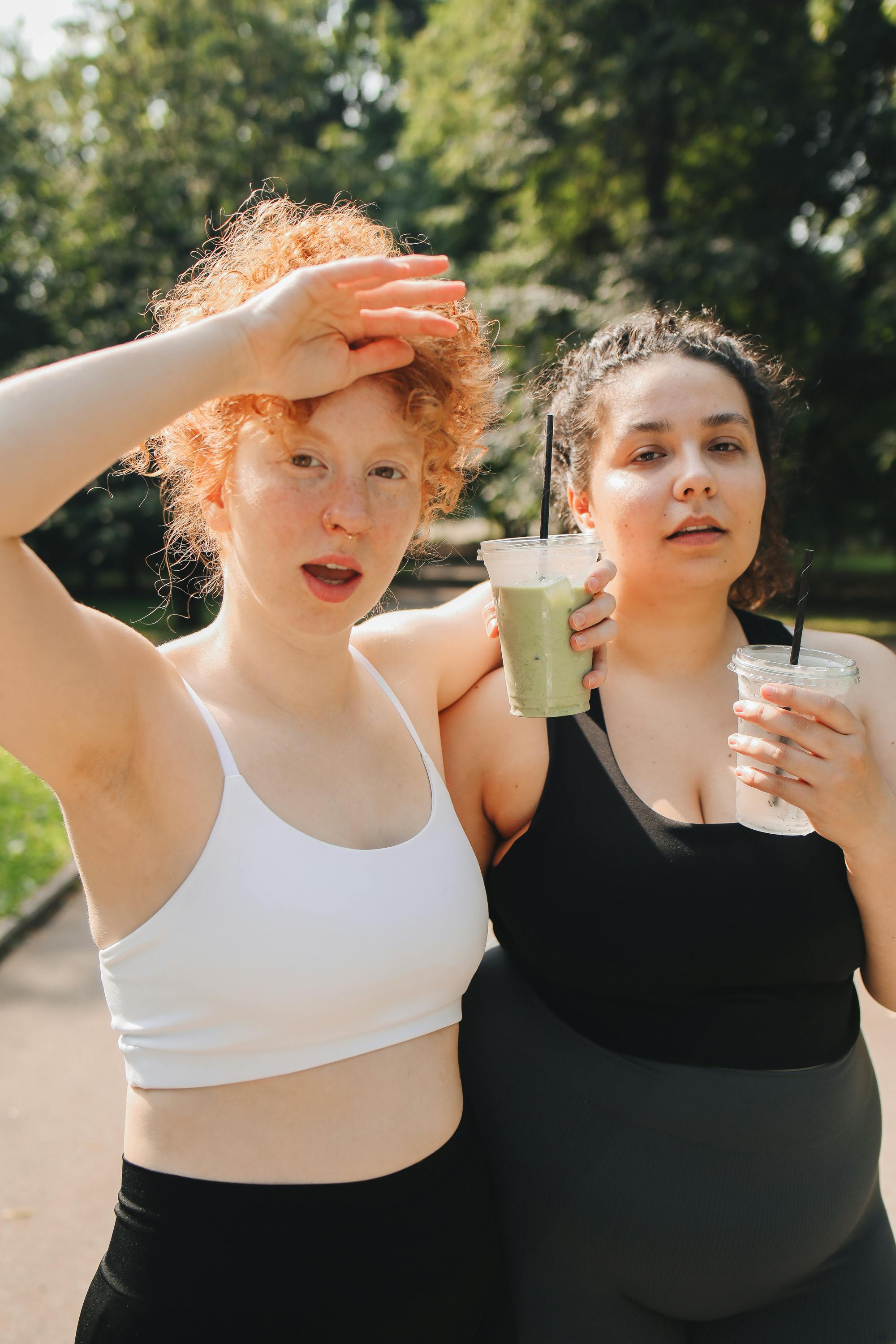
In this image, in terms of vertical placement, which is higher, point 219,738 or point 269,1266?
point 219,738

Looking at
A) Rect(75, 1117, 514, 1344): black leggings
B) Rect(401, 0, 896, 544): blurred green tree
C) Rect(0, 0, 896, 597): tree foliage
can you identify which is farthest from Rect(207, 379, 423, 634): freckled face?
Rect(401, 0, 896, 544): blurred green tree

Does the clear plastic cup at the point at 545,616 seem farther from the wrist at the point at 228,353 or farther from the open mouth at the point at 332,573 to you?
the wrist at the point at 228,353

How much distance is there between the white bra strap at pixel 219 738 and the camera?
1557 millimetres

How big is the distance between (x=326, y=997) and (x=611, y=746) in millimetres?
803

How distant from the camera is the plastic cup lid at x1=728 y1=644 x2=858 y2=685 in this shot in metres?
1.69

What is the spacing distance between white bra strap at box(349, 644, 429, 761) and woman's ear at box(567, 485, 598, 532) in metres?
0.61

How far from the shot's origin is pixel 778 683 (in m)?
1.66

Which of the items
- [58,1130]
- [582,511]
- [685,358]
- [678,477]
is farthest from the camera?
[58,1130]

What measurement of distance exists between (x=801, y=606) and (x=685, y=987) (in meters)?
0.72

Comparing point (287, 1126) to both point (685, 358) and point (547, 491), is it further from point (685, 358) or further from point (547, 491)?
point (685, 358)

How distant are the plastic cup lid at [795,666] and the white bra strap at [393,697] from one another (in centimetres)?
60

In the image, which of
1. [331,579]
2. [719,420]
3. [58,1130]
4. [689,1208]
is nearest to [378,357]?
[331,579]

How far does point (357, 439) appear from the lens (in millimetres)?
1614

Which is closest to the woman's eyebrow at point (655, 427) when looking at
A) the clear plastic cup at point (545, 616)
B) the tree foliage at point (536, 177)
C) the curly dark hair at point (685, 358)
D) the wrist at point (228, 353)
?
the curly dark hair at point (685, 358)
